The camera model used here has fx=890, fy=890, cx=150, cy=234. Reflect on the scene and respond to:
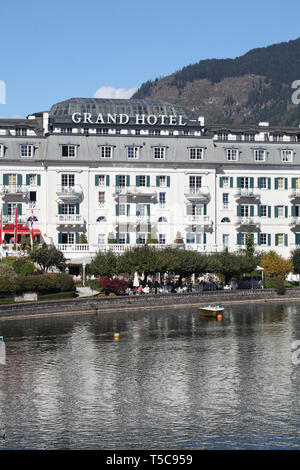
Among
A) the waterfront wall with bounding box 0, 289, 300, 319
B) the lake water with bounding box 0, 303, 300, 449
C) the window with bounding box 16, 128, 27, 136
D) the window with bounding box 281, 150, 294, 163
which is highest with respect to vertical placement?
the window with bounding box 16, 128, 27, 136

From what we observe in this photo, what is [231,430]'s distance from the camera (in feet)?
172

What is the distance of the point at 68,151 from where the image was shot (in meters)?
138

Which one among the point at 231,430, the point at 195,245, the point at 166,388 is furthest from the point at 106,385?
the point at 195,245

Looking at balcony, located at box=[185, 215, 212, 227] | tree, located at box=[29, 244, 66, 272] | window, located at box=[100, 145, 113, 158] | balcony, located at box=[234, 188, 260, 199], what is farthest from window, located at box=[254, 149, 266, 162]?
tree, located at box=[29, 244, 66, 272]

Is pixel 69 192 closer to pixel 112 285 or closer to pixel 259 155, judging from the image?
pixel 112 285

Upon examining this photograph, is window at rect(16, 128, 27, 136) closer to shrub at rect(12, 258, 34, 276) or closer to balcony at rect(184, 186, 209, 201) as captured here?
balcony at rect(184, 186, 209, 201)

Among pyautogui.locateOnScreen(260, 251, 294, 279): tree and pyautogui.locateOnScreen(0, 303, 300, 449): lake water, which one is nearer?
pyautogui.locateOnScreen(0, 303, 300, 449): lake water

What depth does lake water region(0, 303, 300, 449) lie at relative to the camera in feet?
170

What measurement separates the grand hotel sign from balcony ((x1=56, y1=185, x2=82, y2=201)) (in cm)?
1257

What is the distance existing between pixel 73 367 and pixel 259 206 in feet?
255

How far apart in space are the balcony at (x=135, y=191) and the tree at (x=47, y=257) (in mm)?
18789

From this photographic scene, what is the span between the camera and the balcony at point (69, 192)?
136250 mm

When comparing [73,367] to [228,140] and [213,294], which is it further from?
[228,140]

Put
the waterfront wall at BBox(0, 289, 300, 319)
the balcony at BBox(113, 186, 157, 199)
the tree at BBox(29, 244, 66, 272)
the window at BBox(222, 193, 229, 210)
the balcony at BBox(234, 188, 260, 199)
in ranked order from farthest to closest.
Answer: the window at BBox(222, 193, 229, 210) → the balcony at BBox(234, 188, 260, 199) → the balcony at BBox(113, 186, 157, 199) → the tree at BBox(29, 244, 66, 272) → the waterfront wall at BBox(0, 289, 300, 319)
